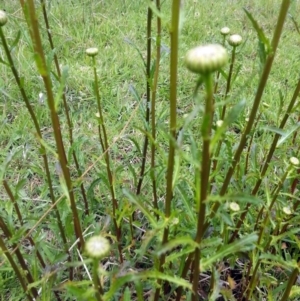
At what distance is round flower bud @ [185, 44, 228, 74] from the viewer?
565mm

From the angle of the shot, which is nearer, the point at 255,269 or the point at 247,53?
the point at 255,269

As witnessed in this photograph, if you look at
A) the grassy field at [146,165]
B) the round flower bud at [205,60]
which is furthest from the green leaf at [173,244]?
the round flower bud at [205,60]

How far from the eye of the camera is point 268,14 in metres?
3.23

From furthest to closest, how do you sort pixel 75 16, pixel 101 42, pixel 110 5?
pixel 110 5 < pixel 75 16 < pixel 101 42

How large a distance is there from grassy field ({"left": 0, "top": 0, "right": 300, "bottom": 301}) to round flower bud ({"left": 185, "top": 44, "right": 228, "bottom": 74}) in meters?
0.07

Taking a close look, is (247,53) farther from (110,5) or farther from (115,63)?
(110,5)

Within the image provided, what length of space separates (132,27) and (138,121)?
980mm

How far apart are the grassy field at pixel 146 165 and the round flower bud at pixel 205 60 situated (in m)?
0.07

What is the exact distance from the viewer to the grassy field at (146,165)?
0.91m

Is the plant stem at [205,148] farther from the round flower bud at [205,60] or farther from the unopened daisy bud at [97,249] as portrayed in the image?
the unopened daisy bud at [97,249]

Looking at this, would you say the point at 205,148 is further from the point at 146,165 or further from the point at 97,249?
the point at 146,165

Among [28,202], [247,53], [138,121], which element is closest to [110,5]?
[247,53]

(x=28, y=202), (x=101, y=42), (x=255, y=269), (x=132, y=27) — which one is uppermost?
(x=132, y=27)

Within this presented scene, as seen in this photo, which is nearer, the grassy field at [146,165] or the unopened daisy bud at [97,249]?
the unopened daisy bud at [97,249]
